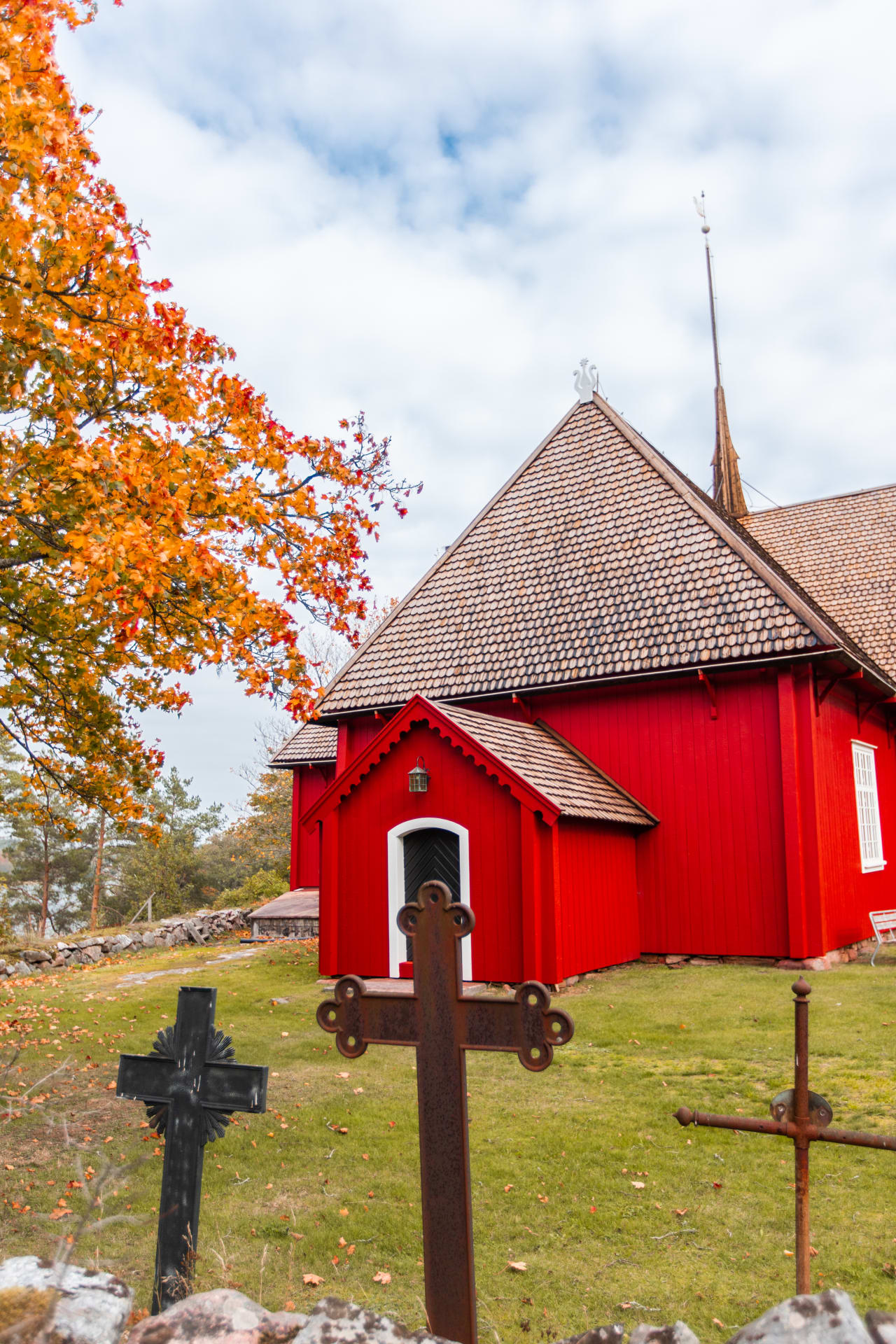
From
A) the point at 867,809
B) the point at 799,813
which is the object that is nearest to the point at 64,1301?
the point at 799,813

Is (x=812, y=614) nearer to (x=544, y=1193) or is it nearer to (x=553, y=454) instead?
(x=553, y=454)

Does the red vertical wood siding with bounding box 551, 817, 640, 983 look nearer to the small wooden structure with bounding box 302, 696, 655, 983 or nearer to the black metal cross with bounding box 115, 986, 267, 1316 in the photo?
the small wooden structure with bounding box 302, 696, 655, 983

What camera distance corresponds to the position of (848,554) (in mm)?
18797

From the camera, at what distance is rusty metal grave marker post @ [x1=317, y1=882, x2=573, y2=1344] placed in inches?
120

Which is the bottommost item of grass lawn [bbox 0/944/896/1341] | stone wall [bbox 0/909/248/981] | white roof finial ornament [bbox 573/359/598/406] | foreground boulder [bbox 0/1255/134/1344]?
stone wall [bbox 0/909/248/981]

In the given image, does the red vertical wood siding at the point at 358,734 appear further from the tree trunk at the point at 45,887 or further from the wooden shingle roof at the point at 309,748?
the tree trunk at the point at 45,887

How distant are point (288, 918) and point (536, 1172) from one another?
51.7 feet

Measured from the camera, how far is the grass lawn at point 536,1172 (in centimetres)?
387

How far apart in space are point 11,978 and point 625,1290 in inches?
627

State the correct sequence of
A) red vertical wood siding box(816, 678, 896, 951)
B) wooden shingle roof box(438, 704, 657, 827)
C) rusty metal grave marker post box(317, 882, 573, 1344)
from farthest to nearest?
red vertical wood siding box(816, 678, 896, 951)
wooden shingle roof box(438, 704, 657, 827)
rusty metal grave marker post box(317, 882, 573, 1344)

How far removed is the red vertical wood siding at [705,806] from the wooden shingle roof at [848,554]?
5470mm

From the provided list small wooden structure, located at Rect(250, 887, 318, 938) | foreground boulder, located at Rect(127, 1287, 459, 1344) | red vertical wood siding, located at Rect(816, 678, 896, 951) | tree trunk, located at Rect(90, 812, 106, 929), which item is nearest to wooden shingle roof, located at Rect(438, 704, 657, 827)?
red vertical wood siding, located at Rect(816, 678, 896, 951)

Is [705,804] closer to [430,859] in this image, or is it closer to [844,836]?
[844,836]

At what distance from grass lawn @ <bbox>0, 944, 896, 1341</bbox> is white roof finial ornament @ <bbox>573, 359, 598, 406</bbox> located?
427 inches
